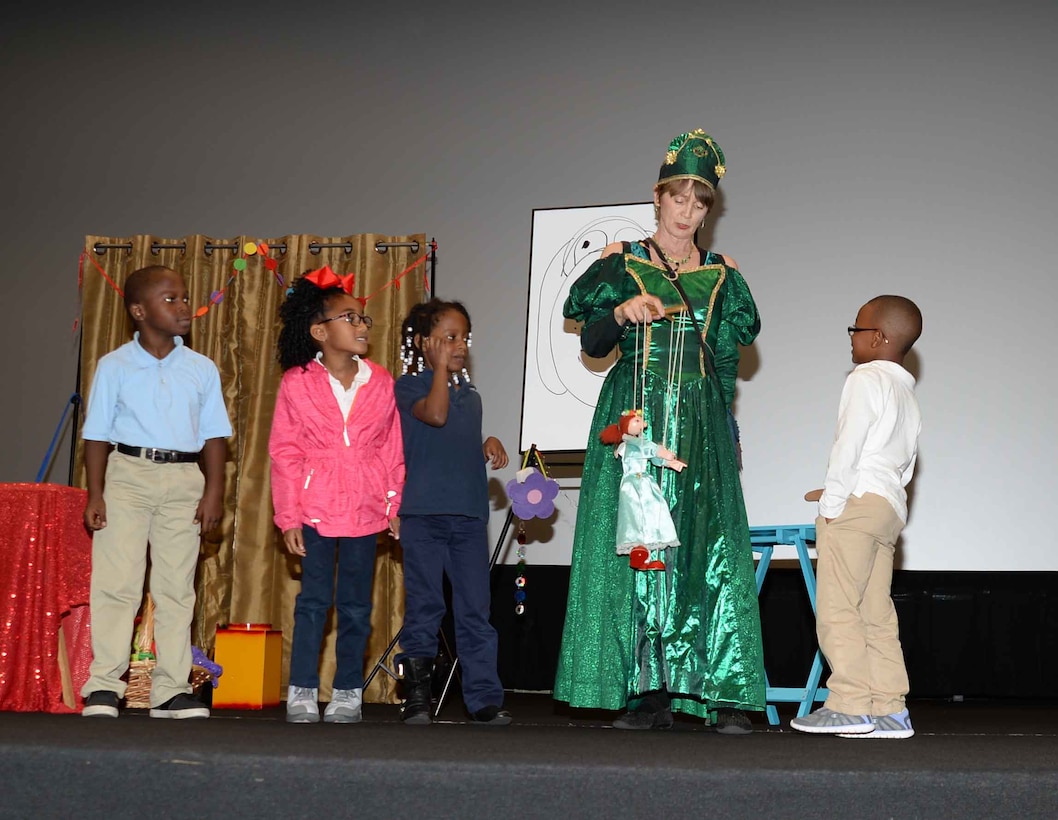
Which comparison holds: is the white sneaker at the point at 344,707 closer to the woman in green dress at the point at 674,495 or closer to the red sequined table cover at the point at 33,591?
the woman in green dress at the point at 674,495

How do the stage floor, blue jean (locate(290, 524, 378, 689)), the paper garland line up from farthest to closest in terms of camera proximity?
the paper garland, blue jean (locate(290, 524, 378, 689)), the stage floor

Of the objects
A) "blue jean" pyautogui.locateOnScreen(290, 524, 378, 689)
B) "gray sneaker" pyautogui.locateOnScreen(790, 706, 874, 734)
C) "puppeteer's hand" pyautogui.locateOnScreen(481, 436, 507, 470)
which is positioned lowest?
"gray sneaker" pyautogui.locateOnScreen(790, 706, 874, 734)

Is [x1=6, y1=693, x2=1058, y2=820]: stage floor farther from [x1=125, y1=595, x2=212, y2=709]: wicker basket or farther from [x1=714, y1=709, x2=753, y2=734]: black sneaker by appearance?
[x1=125, y1=595, x2=212, y2=709]: wicker basket

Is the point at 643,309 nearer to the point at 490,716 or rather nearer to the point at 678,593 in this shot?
the point at 678,593

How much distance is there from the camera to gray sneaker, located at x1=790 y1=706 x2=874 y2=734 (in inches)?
104

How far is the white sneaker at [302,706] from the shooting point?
117 inches

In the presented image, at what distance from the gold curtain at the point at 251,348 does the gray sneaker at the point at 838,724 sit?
2.35 meters

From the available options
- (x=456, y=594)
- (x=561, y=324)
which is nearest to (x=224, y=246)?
(x=561, y=324)

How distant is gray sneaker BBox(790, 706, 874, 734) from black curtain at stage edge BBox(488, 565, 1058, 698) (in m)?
2.10

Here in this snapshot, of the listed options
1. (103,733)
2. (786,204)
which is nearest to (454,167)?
(786,204)

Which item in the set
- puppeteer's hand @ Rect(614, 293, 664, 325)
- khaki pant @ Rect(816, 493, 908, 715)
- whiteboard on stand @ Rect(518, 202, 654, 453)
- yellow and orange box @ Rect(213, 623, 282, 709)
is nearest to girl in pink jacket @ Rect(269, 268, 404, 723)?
puppeteer's hand @ Rect(614, 293, 664, 325)

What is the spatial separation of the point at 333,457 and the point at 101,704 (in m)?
0.93

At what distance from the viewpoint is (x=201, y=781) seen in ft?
6.08

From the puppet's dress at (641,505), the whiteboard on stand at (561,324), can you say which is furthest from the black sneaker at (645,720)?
the whiteboard on stand at (561,324)
